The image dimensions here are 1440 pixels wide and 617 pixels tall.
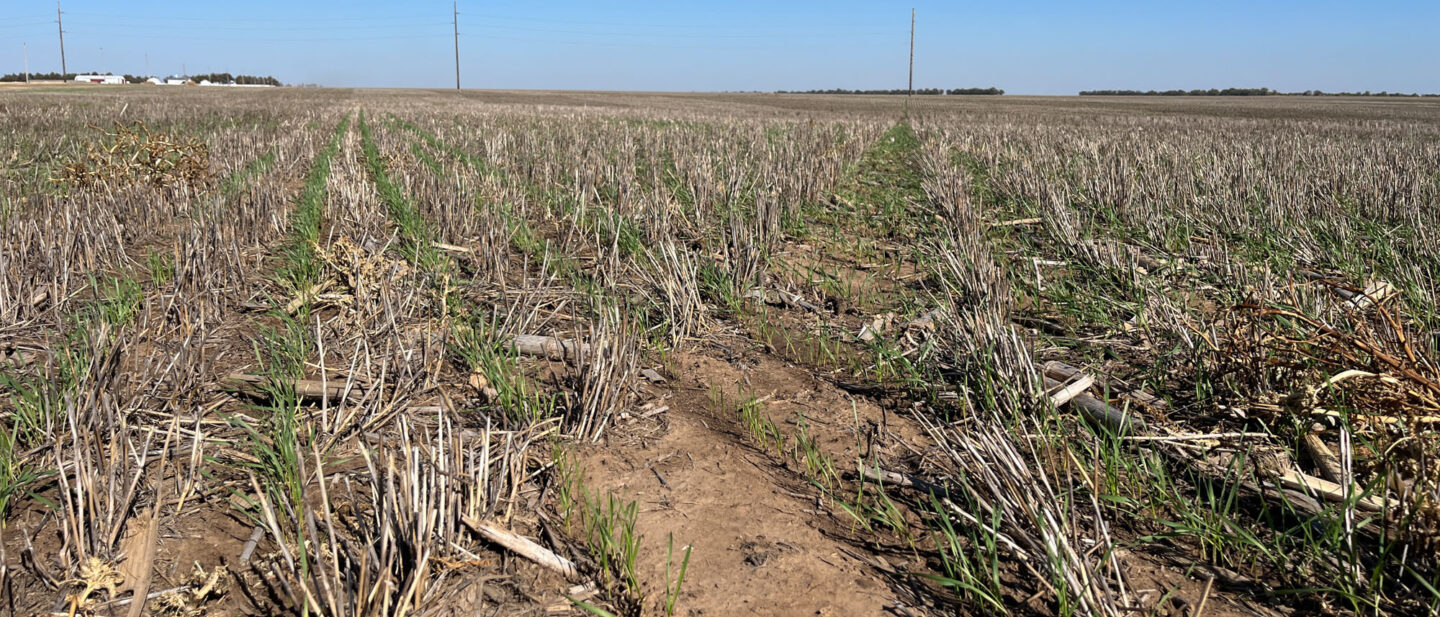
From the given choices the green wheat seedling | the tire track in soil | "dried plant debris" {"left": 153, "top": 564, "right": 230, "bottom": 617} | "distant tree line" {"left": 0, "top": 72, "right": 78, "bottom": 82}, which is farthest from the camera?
"distant tree line" {"left": 0, "top": 72, "right": 78, "bottom": 82}

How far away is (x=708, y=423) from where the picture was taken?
292cm

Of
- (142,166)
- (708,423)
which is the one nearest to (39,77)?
(142,166)

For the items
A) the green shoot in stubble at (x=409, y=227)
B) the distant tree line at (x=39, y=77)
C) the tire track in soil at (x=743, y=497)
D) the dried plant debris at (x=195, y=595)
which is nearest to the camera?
the dried plant debris at (x=195, y=595)

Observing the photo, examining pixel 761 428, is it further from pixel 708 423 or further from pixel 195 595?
pixel 195 595

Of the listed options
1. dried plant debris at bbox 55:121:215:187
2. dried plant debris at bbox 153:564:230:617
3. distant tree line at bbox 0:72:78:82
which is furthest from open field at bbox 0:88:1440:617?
distant tree line at bbox 0:72:78:82

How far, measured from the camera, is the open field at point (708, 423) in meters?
1.92

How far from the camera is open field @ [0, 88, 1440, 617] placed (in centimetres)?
192

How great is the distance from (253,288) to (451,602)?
128 inches

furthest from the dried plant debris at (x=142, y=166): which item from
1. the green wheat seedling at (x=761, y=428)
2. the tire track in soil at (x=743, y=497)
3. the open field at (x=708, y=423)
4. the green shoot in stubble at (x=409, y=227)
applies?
the green wheat seedling at (x=761, y=428)

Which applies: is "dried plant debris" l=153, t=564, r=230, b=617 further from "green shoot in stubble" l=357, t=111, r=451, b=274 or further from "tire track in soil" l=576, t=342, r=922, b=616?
"green shoot in stubble" l=357, t=111, r=451, b=274

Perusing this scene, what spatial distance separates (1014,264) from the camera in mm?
5234

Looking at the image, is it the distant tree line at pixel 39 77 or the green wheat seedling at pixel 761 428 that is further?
the distant tree line at pixel 39 77

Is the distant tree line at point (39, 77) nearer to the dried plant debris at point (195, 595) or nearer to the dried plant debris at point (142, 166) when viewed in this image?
the dried plant debris at point (142, 166)

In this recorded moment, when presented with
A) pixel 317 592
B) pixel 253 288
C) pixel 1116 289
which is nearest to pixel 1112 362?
pixel 1116 289
